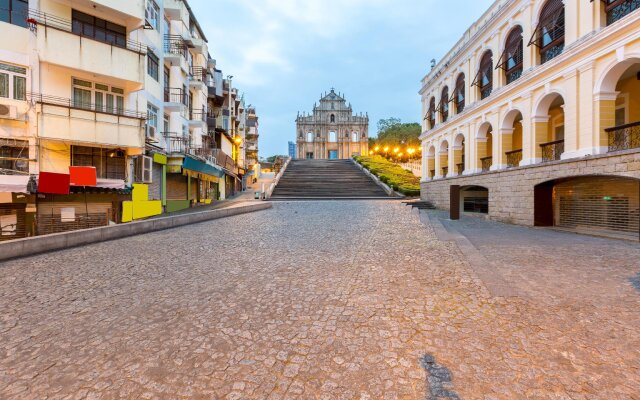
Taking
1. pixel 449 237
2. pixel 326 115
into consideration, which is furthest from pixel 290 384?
pixel 326 115

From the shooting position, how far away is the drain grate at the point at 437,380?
7.66 ft

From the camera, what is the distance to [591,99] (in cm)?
1048

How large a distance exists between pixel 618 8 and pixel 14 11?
22963mm

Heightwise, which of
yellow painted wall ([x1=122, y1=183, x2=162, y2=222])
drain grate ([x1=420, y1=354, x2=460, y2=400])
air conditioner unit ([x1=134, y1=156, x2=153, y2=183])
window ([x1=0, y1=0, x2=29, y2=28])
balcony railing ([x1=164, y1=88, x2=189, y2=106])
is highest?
window ([x1=0, y1=0, x2=29, y2=28])

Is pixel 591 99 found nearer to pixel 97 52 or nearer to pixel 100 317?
pixel 100 317

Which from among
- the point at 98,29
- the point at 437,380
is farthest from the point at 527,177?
the point at 98,29

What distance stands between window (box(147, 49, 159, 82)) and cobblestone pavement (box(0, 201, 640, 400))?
47.0 ft

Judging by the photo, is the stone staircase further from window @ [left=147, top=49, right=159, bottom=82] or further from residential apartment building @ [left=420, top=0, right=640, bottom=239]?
window @ [left=147, top=49, right=159, bottom=82]

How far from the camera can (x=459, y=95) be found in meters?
20.5

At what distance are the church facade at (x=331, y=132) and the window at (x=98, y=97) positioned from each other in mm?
63578

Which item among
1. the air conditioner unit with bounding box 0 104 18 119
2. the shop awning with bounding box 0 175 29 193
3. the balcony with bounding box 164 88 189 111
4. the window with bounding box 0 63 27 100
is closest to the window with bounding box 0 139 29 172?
the shop awning with bounding box 0 175 29 193

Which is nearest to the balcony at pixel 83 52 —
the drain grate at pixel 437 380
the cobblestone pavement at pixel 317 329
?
the cobblestone pavement at pixel 317 329

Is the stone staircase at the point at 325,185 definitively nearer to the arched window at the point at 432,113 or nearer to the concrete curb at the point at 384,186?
the concrete curb at the point at 384,186

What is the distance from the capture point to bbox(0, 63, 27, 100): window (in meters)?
11.9
